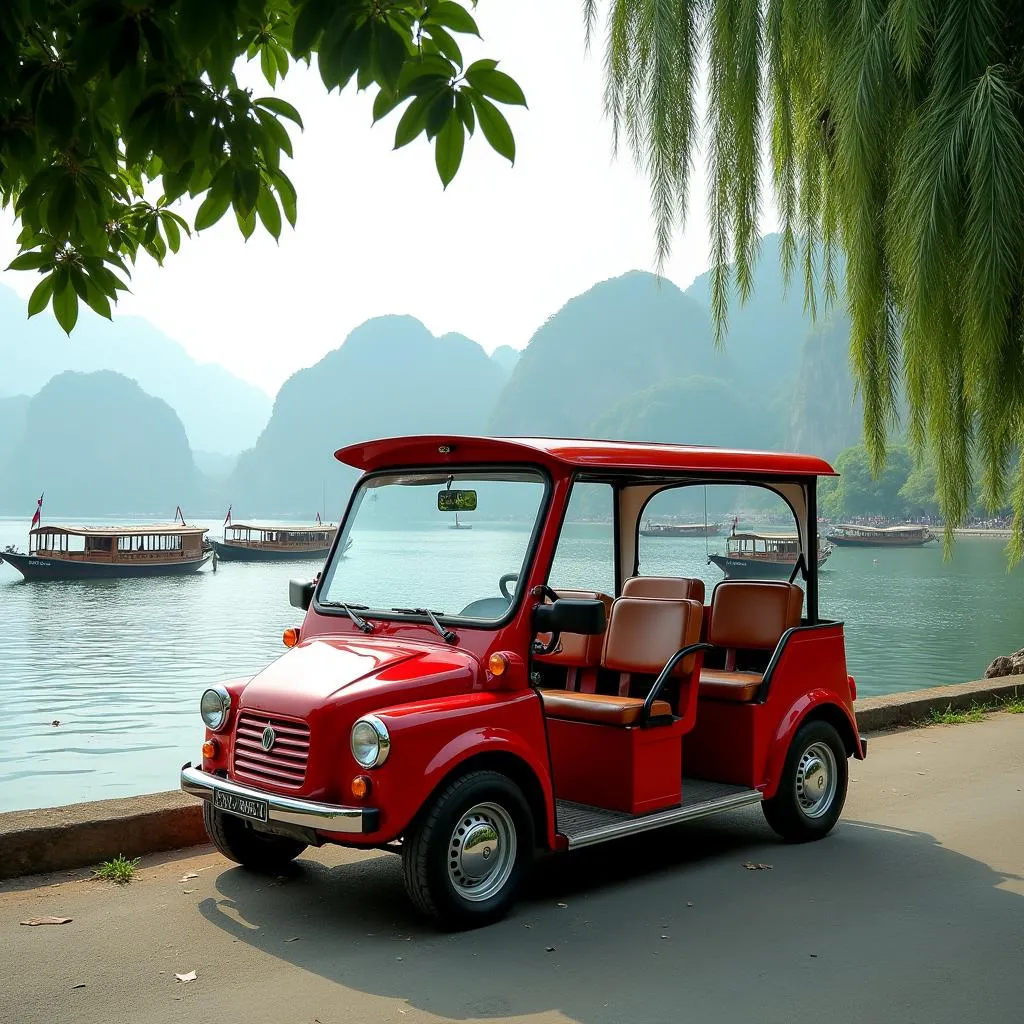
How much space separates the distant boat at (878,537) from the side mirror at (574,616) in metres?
111

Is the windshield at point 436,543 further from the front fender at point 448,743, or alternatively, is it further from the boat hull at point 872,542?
the boat hull at point 872,542

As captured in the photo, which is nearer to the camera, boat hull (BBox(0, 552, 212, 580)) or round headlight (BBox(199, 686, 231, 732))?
round headlight (BBox(199, 686, 231, 732))

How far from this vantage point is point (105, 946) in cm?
487

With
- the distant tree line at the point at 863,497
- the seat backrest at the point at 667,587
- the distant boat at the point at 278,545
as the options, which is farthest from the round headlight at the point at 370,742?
the distant tree line at the point at 863,497

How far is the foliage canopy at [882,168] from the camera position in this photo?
23.6ft

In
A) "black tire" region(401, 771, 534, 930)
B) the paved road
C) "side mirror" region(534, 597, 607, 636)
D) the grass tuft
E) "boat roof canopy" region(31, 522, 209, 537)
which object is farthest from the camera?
"boat roof canopy" region(31, 522, 209, 537)

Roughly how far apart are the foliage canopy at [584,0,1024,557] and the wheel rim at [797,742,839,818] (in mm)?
2495

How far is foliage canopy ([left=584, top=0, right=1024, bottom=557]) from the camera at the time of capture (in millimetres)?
7207

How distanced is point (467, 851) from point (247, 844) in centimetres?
130

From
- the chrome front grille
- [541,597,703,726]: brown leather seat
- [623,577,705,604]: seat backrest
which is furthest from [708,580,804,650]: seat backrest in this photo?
the chrome front grille

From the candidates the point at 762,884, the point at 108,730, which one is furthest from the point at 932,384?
the point at 108,730

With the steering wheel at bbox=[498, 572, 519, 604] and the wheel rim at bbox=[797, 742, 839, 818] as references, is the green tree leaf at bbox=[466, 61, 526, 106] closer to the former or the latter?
the steering wheel at bbox=[498, 572, 519, 604]

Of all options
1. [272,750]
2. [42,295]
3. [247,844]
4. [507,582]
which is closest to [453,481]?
[507,582]

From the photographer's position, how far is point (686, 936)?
200 inches
